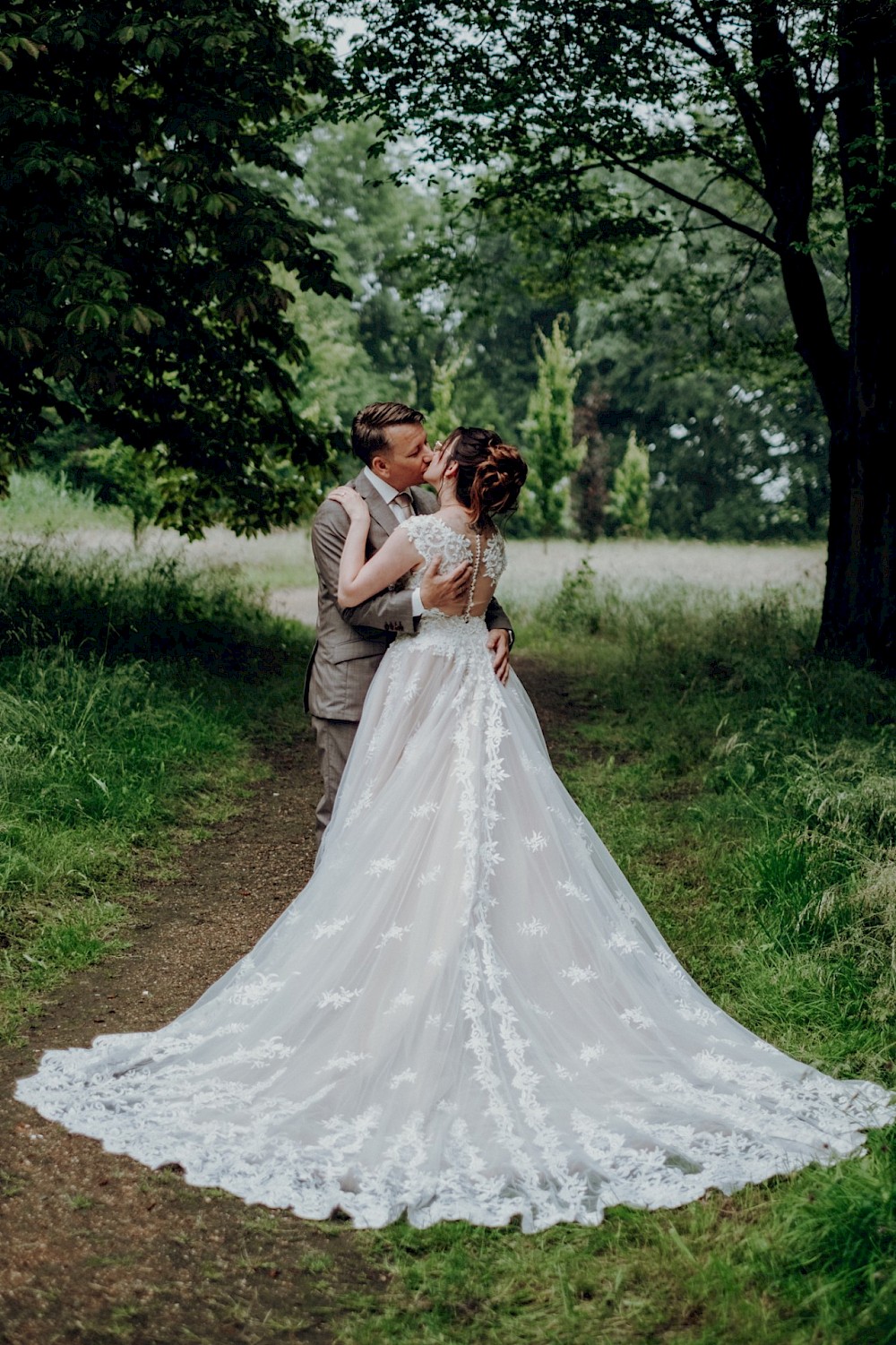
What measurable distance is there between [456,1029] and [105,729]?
4.07 metres

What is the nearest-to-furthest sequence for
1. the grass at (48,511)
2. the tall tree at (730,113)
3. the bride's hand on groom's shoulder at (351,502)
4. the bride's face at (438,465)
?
the bride's face at (438,465) → the bride's hand on groom's shoulder at (351,502) → the tall tree at (730,113) → the grass at (48,511)

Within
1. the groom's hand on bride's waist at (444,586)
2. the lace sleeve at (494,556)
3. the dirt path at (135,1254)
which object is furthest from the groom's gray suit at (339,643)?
the dirt path at (135,1254)

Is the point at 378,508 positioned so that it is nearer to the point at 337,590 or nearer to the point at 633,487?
the point at 337,590

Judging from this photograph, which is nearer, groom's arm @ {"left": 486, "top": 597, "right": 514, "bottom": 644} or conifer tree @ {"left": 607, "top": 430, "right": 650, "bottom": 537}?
groom's arm @ {"left": 486, "top": 597, "right": 514, "bottom": 644}

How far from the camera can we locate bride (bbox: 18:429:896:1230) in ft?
10.2

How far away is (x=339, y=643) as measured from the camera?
15.0 feet

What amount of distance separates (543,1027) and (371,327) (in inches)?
1659

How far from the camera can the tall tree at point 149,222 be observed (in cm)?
648

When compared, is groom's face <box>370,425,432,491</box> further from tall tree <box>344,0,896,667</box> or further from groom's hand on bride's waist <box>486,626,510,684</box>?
tall tree <box>344,0,896,667</box>

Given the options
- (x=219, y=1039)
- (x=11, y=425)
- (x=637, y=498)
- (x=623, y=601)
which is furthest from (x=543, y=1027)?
(x=637, y=498)

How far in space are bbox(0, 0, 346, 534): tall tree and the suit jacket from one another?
A: 101 inches

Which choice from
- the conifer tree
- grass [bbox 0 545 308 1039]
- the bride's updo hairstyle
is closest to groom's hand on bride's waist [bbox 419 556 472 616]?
the bride's updo hairstyle

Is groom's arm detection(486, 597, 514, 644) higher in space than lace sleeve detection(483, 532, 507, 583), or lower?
lower

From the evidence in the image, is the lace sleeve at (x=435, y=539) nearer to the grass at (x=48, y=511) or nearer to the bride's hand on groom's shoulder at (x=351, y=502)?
the bride's hand on groom's shoulder at (x=351, y=502)
